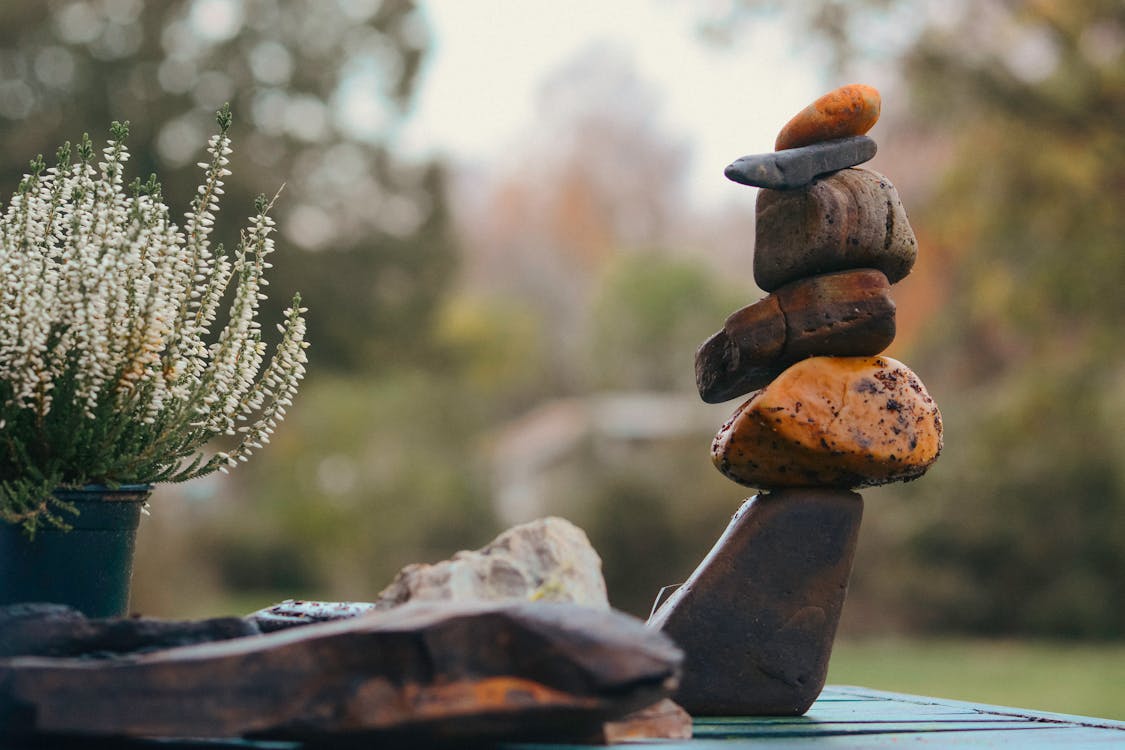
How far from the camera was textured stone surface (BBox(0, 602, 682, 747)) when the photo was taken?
229 cm

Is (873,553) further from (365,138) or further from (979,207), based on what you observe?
(365,138)

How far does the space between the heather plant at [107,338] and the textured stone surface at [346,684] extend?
2.51 ft

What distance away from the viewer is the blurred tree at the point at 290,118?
15.6 meters

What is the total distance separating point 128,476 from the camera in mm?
3213

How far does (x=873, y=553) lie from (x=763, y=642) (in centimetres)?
1152

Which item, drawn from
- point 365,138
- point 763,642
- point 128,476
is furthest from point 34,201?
point 365,138

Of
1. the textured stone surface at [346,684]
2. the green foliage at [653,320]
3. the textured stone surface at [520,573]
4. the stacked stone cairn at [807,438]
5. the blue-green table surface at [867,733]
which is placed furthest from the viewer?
the green foliage at [653,320]

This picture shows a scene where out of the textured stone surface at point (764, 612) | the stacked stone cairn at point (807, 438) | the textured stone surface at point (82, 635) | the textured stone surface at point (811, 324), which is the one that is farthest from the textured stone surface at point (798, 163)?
the textured stone surface at point (82, 635)

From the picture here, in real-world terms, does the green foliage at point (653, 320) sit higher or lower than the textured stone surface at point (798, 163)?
higher

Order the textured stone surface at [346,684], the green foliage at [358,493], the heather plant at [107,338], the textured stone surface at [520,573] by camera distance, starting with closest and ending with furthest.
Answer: the textured stone surface at [346,684]
the textured stone surface at [520,573]
the heather plant at [107,338]
the green foliage at [358,493]

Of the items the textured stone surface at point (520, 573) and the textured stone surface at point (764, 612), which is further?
the textured stone surface at point (764, 612)

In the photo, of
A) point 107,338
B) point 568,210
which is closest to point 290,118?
point 107,338

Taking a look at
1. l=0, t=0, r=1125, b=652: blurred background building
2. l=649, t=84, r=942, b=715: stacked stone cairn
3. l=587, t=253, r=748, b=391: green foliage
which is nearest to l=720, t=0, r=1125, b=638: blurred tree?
l=0, t=0, r=1125, b=652: blurred background building

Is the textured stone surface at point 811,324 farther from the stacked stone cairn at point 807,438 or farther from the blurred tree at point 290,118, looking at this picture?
the blurred tree at point 290,118
